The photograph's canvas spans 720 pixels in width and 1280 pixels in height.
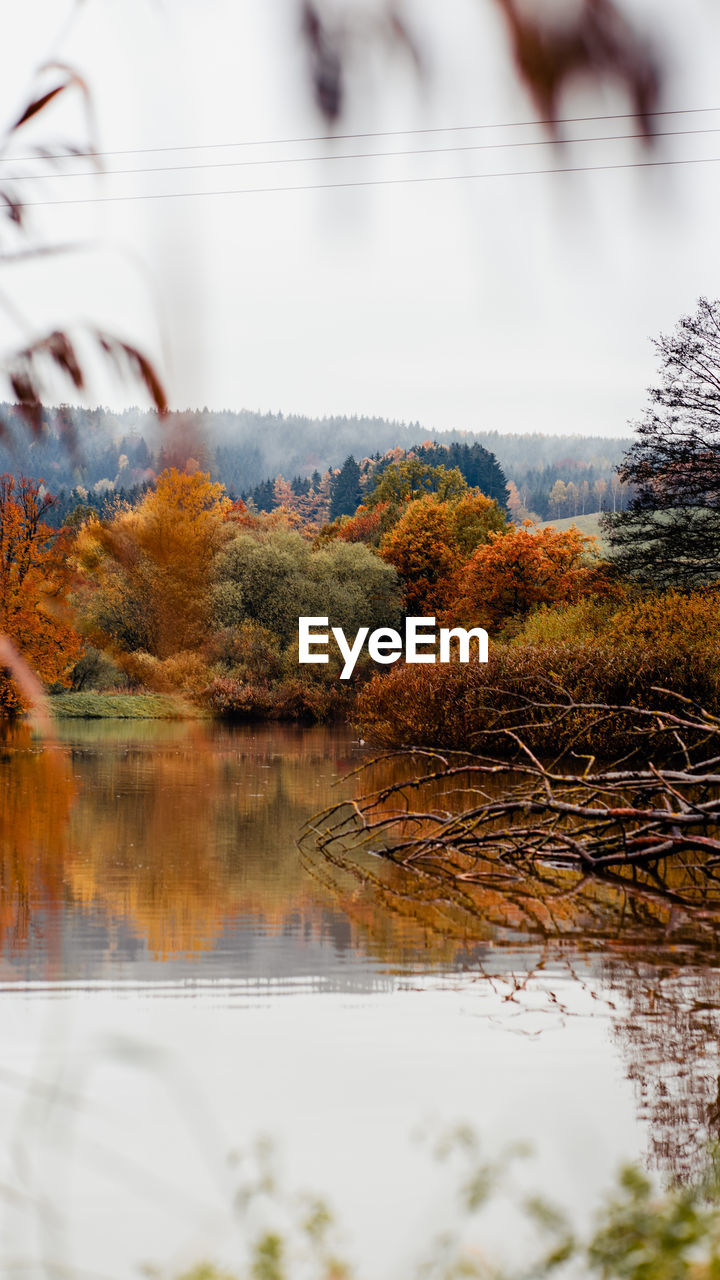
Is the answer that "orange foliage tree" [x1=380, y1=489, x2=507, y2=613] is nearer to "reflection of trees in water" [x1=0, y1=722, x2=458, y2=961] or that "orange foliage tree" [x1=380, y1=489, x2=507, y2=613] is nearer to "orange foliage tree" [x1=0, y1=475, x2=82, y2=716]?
"orange foliage tree" [x1=0, y1=475, x2=82, y2=716]

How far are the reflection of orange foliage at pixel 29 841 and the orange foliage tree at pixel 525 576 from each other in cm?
1690

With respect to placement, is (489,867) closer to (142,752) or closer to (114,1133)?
(114,1133)

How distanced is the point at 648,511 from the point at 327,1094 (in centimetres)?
2868

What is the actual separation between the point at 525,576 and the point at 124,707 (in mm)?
10401

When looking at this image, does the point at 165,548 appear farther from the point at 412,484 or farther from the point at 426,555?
the point at 412,484

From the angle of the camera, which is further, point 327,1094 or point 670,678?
point 670,678

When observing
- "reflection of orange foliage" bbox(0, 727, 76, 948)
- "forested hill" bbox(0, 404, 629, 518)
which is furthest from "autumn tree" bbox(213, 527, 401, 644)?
"forested hill" bbox(0, 404, 629, 518)

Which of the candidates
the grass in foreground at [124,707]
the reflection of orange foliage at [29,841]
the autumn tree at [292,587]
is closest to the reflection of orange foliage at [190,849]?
the reflection of orange foliage at [29,841]

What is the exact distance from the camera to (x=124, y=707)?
27969 mm

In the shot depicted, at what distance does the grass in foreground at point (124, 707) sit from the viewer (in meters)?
27.0

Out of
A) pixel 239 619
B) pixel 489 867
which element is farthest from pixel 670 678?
pixel 239 619

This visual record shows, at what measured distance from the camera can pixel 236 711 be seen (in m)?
29.0

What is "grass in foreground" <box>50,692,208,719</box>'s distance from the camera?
1064 inches

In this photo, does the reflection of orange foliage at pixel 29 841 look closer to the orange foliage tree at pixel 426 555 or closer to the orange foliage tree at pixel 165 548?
the orange foliage tree at pixel 165 548
